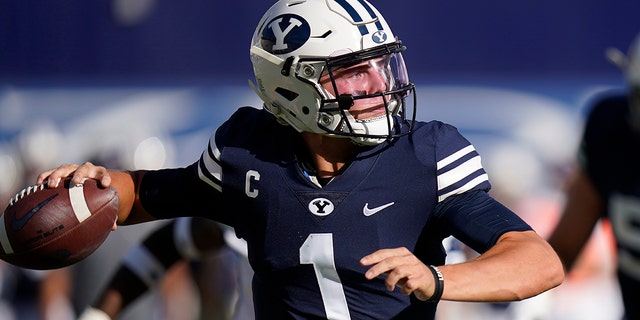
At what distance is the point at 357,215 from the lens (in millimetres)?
2590

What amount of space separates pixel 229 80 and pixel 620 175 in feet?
11.7

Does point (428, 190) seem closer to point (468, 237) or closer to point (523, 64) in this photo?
point (468, 237)

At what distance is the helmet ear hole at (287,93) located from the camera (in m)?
2.78

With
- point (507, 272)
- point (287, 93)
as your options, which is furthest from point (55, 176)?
point (507, 272)

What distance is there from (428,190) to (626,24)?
3524mm

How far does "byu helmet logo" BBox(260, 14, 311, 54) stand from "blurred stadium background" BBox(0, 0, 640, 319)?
9.75 ft

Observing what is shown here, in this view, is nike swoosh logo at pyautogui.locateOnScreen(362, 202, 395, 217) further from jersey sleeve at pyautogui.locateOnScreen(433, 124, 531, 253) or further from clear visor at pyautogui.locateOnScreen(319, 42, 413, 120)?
clear visor at pyautogui.locateOnScreen(319, 42, 413, 120)

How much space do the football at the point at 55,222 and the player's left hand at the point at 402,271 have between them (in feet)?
2.96

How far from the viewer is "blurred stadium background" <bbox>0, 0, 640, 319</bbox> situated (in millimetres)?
5828

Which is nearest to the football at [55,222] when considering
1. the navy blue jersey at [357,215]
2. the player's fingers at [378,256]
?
the navy blue jersey at [357,215]

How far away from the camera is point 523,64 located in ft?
19.4

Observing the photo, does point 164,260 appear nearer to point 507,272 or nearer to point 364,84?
point 364,84

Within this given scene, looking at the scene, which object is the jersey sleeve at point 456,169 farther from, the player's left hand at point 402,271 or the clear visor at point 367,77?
the player's left hand at point 402,271

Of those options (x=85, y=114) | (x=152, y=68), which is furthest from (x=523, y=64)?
(x=85, y=114)
